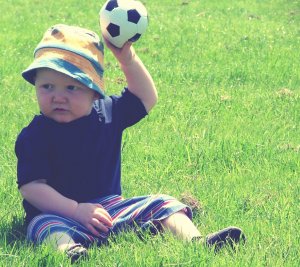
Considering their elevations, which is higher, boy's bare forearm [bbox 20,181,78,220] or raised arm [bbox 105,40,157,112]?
raised arm [bbox 105,40,157,112]

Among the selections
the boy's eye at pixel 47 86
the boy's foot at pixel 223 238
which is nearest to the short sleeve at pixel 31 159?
the boy's eye at pixel 47 86

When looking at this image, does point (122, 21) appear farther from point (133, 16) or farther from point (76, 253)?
point (76, 253)

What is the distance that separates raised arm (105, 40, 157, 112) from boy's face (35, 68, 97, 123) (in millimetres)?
335

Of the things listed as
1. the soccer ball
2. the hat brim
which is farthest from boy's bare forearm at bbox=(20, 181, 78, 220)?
the soccer ball

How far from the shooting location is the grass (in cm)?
436

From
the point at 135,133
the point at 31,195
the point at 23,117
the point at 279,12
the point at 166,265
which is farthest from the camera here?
the point at 279,12

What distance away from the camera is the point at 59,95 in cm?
474

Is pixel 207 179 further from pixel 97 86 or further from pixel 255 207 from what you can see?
pixel 97 86

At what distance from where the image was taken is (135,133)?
276 inches

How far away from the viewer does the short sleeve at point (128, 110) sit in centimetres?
512

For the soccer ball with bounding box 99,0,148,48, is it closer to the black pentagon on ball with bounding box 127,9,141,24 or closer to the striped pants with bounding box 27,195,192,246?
the black pentagon on ball with bounding box 127,9,141,24

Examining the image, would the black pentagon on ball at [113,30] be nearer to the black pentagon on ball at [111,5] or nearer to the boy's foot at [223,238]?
the black pentagon on ball at [111,5]

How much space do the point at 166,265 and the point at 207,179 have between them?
183 centimetres

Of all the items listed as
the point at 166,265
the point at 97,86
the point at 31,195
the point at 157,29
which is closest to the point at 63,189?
the point at 31,195
